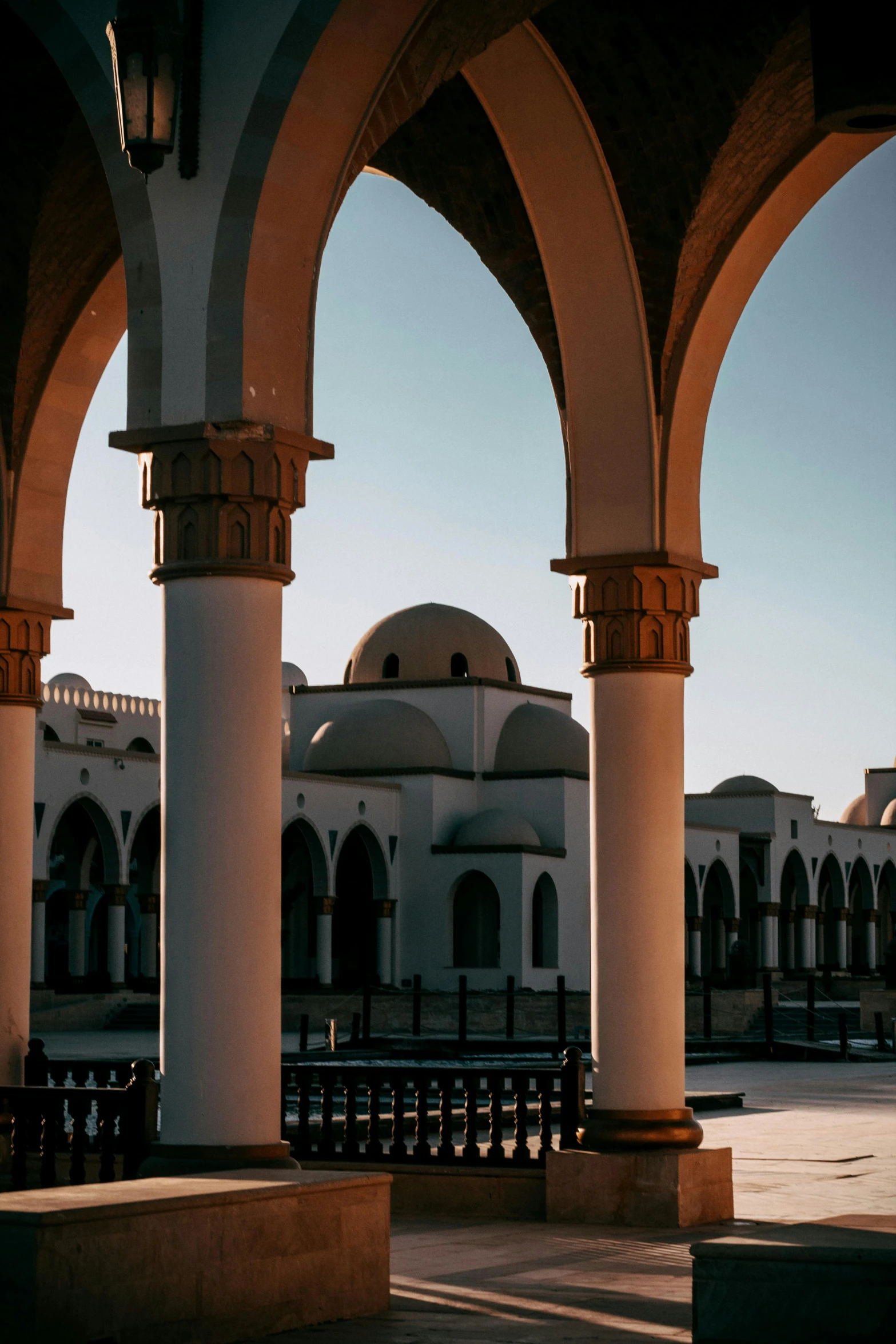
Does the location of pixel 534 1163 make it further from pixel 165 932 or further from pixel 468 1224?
pixel 165 932

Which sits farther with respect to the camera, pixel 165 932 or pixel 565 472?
pixel 565 472

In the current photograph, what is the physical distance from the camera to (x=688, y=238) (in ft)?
29.3

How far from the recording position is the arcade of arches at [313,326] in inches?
259

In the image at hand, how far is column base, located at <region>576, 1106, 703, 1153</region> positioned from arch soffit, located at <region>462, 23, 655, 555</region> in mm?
2663

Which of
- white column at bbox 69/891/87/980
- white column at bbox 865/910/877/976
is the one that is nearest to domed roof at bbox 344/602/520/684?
white column at bbox 69/891/87/980

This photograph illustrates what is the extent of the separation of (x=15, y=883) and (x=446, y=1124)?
2577 millimetres

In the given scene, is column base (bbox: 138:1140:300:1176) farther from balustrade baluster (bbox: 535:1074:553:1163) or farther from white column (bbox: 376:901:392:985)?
white column (bbox: 376:901:392:985)

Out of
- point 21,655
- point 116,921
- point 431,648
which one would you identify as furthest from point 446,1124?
point 431,648

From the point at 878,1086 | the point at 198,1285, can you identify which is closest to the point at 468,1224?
the point at 198,1285

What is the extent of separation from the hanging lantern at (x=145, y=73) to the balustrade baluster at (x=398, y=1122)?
4.71m

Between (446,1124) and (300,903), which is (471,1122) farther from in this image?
(300,903)

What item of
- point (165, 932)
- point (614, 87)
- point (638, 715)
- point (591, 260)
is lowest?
point (165, 932)

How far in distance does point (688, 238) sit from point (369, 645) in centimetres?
3678

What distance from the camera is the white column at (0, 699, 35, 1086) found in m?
9.60
